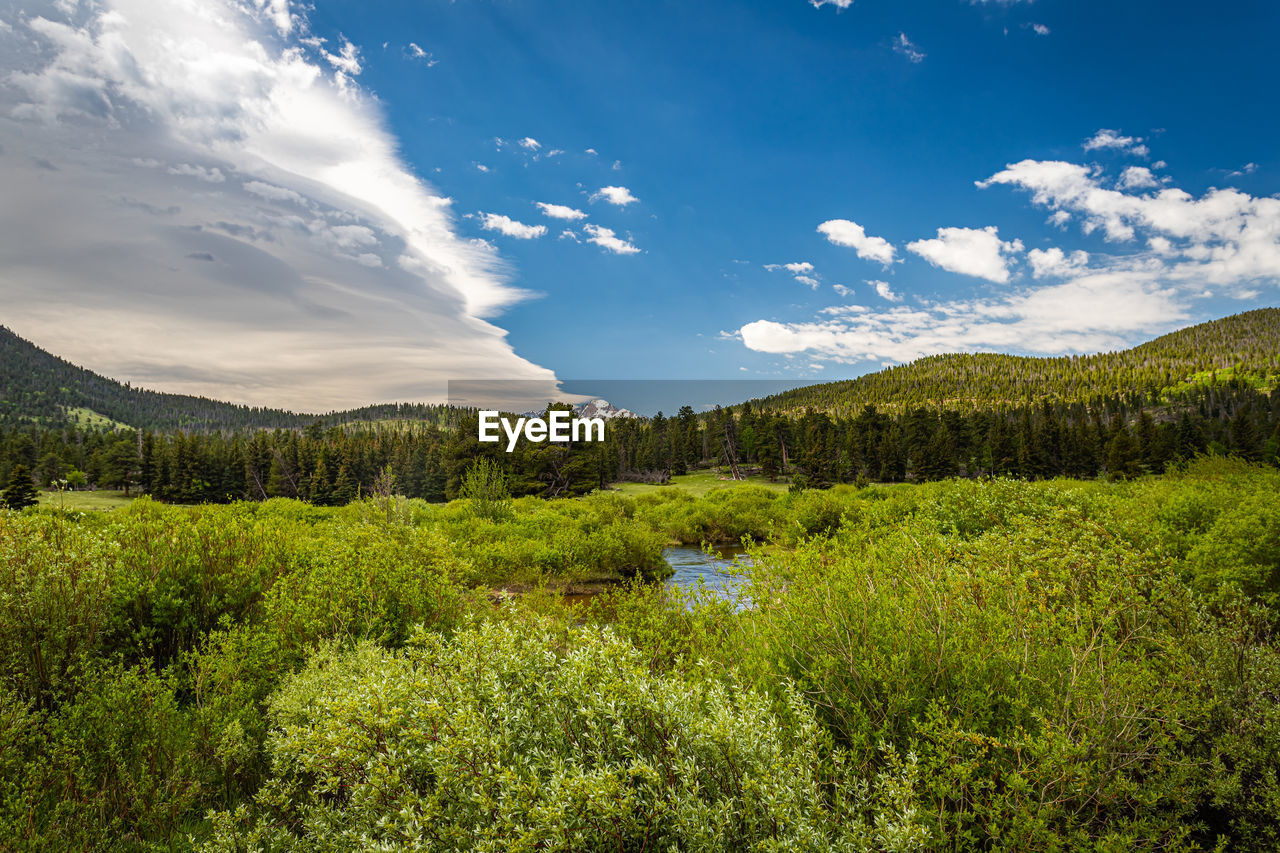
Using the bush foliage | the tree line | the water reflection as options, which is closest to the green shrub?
the bush foliage

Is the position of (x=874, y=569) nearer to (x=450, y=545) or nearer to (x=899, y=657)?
(x=899, y=657)

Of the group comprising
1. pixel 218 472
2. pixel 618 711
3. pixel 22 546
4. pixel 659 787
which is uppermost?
pixel 22 546

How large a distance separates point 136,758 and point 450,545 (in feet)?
21.1

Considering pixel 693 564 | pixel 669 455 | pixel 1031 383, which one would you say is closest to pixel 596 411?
pixel 669 455

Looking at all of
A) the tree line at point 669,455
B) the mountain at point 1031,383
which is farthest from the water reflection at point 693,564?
the mountain at point 1031,383

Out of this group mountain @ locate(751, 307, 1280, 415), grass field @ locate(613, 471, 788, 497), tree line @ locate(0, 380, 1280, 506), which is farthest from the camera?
mountain @ locate(751, 307, 1280, 415)

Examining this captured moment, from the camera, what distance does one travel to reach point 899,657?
4.65m

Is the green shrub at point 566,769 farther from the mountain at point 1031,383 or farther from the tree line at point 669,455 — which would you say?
the mountain at point 1031,383

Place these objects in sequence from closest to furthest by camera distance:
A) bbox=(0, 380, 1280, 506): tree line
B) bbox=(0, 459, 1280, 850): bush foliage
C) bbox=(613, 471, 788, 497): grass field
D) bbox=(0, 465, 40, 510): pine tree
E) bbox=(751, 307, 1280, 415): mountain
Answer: bbox=(0, 459, 1280, 850): bush foliage
bbox=(0, 465, 40, 510): pine tree
bbox=(0, 380, 1280, 506): tree line
bbox=(613, 471, 788, 497): grass field
bbox=(751, 307, 1280, 415): mountain

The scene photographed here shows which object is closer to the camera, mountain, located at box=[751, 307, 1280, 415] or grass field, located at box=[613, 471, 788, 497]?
grass field, located at box=[613, 471, 788, 497]

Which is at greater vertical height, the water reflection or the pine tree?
the pine tree

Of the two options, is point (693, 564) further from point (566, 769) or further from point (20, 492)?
point (20, 492)

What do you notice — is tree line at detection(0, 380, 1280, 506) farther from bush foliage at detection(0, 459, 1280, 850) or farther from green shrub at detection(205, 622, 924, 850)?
green shrub at detection(205, 622, 924, 850)

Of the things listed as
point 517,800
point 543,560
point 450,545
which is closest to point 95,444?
point 543,560
